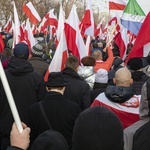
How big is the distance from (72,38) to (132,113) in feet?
13.3

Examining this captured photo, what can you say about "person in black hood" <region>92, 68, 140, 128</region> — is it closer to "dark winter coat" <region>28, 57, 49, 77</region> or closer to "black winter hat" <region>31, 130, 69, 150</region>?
"black winter hat" <region>31, 130, 69, 150</region>

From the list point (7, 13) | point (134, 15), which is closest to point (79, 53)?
point (134, 15)

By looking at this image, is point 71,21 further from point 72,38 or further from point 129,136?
point 129,136

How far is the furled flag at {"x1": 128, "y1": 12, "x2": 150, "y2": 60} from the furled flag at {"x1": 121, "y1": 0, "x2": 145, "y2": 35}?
274cm

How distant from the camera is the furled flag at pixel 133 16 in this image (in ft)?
26.5

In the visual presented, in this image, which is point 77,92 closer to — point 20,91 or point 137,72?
point 20,91

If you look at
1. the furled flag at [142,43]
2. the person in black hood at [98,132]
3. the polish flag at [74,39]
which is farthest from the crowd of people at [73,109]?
the polish flag at [74,39]

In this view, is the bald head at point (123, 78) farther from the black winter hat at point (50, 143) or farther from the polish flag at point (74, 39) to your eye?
the polish flag at point (74, 39)

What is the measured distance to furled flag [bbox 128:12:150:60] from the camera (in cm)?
522

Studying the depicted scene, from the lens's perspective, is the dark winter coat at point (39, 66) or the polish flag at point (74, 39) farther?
the polish flag at point (74, 39)

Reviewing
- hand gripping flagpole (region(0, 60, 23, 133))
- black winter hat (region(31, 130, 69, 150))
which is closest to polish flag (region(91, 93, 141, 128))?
black winter hat (region(31, 130, 69, 150))

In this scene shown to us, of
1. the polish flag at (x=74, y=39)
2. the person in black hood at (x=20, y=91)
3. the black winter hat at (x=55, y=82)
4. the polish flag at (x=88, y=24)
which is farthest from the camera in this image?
the polish flag at (x=88, y=24)

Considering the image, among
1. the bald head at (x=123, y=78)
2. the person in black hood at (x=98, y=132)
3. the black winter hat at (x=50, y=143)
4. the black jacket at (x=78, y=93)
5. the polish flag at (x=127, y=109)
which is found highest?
the person in black hood at (x=98, y=132)

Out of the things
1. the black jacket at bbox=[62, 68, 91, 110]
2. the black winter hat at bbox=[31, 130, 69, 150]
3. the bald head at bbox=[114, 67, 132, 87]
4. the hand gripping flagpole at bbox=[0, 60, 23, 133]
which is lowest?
the black jacket at bbox=[62, 68, 91, 110]
